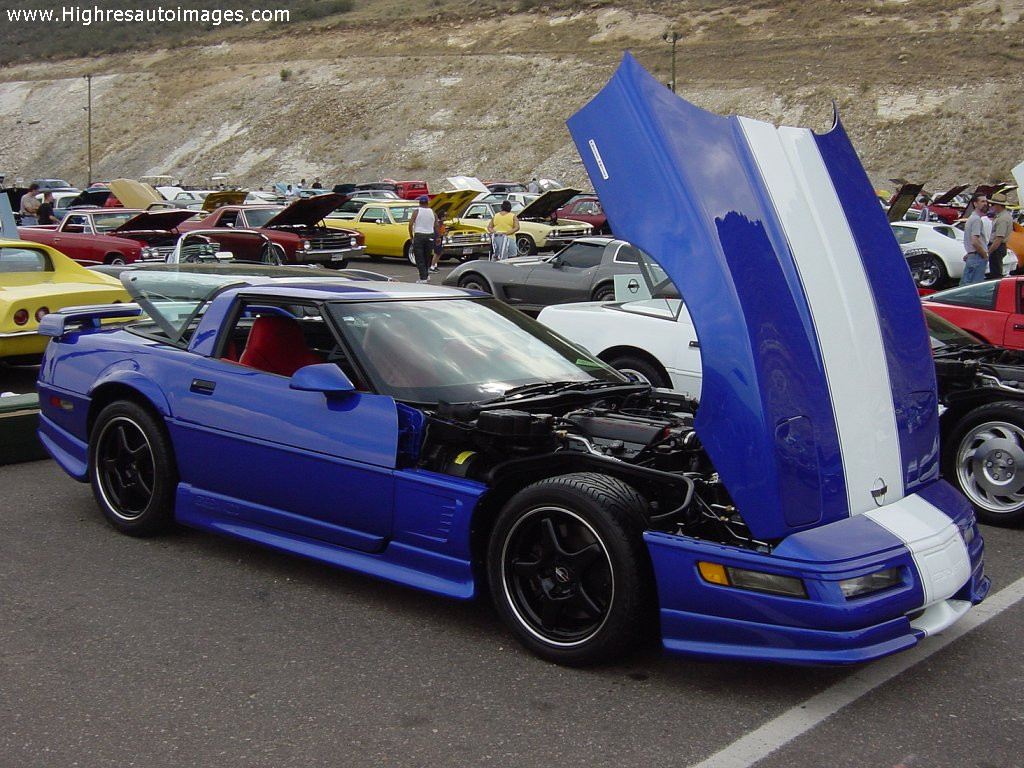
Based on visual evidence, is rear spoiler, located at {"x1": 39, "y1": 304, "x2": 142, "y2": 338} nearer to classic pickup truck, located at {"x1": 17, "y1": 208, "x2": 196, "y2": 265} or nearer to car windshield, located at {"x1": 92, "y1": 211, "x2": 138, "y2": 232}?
classic pickup truck, located at {"x1": 17, "y1": 208, "x2": 196, "y2": 265}

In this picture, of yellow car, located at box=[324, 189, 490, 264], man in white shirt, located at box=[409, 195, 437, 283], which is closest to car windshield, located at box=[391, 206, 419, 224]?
yellow car, located at box=[324, 189, 490, 264]

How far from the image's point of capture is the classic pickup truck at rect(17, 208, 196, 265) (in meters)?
19.6

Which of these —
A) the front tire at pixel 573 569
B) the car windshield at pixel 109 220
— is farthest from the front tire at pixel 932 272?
the front tire at pixel 573 569

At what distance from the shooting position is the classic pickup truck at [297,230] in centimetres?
2203

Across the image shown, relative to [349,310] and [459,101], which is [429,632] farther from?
[459,101]

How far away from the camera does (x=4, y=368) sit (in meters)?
11.2

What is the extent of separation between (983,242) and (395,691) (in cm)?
1370

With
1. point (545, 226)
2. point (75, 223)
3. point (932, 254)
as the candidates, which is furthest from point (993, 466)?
point (545, 226)

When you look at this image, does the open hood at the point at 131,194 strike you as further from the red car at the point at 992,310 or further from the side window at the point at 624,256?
the red car at the point at 992,310

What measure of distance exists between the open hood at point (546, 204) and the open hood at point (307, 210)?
5385 millimetres

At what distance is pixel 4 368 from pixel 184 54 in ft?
259

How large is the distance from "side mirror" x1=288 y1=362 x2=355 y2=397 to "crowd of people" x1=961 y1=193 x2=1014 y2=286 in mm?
12451

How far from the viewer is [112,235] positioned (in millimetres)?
20188

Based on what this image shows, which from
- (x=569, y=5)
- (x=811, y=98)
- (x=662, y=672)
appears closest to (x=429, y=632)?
(x=662, y=672)
